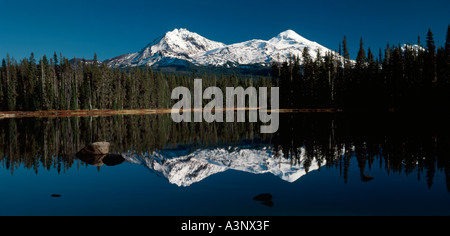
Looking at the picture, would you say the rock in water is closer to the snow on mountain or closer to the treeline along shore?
the snow on mountain

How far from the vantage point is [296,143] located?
3012 cm

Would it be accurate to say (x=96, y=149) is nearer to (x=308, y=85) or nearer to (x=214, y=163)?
(x=214, y=163)

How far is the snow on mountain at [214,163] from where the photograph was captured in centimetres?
1752

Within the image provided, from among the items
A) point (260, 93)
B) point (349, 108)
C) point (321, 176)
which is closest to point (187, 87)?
point (260, 93)

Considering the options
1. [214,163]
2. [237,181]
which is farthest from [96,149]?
[237,181]

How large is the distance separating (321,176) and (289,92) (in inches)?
3995

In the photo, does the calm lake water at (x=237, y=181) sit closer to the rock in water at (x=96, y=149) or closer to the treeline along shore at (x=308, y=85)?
the rock in water at (x=96, y=149)

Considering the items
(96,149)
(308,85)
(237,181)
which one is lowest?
(237,181)

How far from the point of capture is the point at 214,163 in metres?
21.8

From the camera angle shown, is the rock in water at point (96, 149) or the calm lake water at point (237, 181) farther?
the rock in water at point (96, 149)

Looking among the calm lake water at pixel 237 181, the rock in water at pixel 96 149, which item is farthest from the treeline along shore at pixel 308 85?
the rock in water at pixel 96 149

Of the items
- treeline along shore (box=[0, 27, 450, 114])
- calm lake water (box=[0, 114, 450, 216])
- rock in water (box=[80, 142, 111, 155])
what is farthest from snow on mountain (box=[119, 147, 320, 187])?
treeline along shore (box=[0, 27, 450, 114])

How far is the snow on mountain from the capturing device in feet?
57.5
